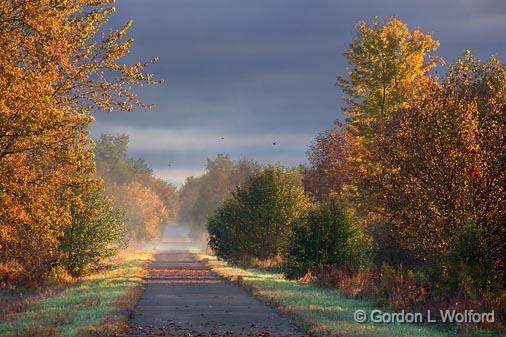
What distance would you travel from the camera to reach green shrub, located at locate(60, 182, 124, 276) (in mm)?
44750

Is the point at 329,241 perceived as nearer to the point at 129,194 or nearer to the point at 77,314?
the point at 77,314

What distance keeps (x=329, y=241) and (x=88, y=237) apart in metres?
14.2

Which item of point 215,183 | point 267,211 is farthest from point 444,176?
point 215,183

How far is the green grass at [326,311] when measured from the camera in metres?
19.5

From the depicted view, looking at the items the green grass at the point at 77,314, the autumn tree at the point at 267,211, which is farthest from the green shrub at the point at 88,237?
the autumn tree at the point at 267,211

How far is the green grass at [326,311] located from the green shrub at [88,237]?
12.5 meters

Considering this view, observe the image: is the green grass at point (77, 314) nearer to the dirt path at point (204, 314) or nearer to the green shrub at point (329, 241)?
the dirt path at point (204, 314)

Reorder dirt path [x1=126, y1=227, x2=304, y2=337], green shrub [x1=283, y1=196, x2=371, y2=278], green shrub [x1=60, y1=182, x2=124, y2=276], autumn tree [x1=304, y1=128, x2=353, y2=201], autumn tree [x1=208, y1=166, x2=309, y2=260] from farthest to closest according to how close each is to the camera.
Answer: autumn tree [x1=304, y1=128, x2=353, y2=201] < autumn tree [x1=208, y1=166, x2=309, y2=260] < green shrub [x1=60, y1=182, x2=124, y2=276] < green shrub [x1=283, y1=196, x2=371, y2=278] < dirt path [x1=126, y1=227, x2=304, y2=337]

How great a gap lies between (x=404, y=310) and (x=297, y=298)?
5252 mm

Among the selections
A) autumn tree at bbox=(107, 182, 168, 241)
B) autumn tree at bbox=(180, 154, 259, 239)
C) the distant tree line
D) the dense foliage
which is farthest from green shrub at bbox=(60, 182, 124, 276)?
autumn tree at bbox=(180, 154, 259, 239)

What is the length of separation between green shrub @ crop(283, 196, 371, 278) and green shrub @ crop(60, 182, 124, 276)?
11790 mm

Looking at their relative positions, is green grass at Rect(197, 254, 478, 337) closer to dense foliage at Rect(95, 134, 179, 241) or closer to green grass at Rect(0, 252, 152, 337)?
green grass at Rect(0, 252, 152, 337)

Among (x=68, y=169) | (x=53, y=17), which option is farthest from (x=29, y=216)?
(x=53, y=17)

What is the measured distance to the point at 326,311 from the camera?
2416cm
